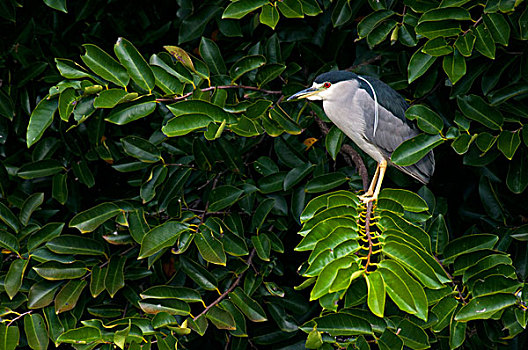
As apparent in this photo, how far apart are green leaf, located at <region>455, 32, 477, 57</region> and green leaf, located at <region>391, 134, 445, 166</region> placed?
0.27 m

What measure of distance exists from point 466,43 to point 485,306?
805mm

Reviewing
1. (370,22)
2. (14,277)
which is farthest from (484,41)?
(14,277)

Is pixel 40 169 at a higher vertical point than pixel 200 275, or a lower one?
higher

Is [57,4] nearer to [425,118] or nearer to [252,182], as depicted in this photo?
[252,182]

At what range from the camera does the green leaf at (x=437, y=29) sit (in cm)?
216

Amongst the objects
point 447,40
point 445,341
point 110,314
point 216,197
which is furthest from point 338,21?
point 110,314

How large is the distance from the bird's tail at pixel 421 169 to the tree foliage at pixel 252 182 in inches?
4.9

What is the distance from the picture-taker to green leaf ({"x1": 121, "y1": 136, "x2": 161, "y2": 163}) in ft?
7.64

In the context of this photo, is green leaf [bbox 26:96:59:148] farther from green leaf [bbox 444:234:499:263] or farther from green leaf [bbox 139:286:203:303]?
green leaf [bbox 444:234:499:263]

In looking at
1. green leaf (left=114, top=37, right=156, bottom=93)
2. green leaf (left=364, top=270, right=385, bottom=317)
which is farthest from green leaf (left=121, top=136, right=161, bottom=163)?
green leaf (left=364, top=270, right=385, bottom=317)

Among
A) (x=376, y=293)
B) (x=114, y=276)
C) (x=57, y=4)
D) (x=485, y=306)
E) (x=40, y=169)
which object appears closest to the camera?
(x=376, y=293)

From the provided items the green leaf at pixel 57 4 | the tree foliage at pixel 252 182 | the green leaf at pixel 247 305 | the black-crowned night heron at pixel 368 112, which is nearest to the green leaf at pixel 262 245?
the tree foliage at pixel 252 182

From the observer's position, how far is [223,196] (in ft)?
7.63

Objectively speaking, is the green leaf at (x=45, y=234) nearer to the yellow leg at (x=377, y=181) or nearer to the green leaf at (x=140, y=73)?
the green leaf at (x=140, y=73)
